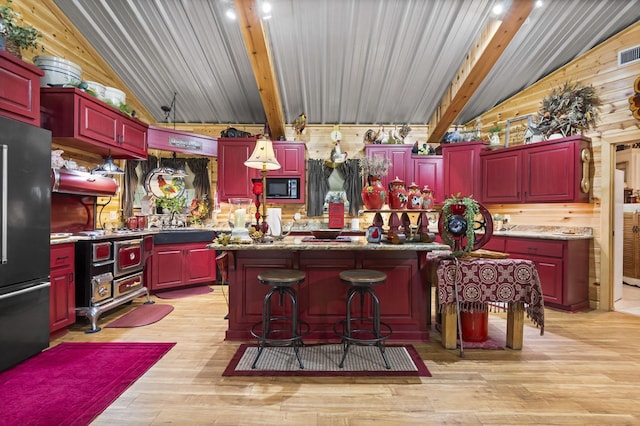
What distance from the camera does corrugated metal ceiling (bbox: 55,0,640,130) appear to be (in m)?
3.76

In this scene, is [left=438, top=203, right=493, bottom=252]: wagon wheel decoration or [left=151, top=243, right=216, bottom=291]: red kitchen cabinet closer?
[left=438, top=203, right=493, bottom=252]: wagon wheel decoration

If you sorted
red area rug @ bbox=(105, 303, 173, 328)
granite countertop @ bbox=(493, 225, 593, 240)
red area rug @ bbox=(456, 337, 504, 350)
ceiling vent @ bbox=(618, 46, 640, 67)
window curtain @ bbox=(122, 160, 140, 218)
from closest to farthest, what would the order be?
red area rug @ bbox=(456, 337, 504, 350)
red area rug @ bbox=(105, 303, 173, 328)
ceiling vent @ bbox=(618, 46, 640, 67)
granite countertop @ bbox=(493, 225, 593, 240)
window curtain @ bbox=(122, 160, 140, 218)

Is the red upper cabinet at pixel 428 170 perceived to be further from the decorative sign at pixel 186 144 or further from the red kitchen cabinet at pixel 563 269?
the decorative sign at pixel 186 144

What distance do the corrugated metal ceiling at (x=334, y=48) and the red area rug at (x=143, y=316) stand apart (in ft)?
11.5

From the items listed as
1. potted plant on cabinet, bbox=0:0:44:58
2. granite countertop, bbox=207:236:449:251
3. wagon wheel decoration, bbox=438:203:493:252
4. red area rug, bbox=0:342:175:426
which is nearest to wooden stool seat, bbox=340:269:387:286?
granite countertop, bbox=207:236:449:251

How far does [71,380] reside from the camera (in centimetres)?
233

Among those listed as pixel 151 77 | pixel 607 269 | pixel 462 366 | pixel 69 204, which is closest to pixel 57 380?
pixel 69 204

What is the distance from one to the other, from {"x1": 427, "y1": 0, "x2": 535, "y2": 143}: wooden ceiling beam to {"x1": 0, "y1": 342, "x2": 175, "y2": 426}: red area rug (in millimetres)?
5002

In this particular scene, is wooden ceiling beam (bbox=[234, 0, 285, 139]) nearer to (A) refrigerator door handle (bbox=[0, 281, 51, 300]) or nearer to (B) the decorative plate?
(B) the decorative plate

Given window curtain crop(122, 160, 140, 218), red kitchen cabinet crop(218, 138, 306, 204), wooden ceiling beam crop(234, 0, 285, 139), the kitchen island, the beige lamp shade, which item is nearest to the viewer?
the beige lamp shade

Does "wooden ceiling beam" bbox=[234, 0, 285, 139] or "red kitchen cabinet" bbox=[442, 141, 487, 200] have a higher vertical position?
"wooden ceiling beam" bbox=[234, 0, 285, 139]

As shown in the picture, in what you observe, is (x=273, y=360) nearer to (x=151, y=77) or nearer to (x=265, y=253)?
(x=265, y=253)

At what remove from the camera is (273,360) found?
2654 mm

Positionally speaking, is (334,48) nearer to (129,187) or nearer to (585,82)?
(585,82)
